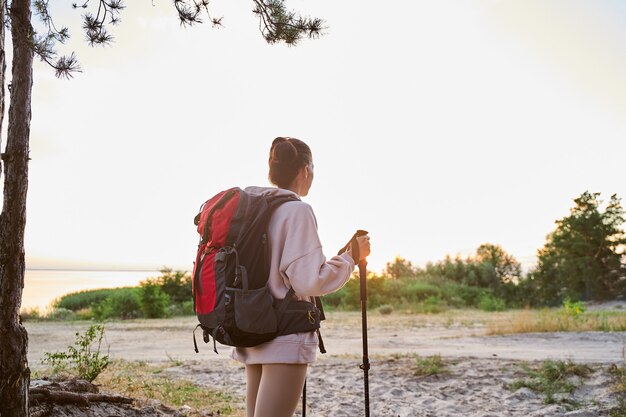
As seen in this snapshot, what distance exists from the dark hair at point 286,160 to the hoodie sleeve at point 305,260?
282mm

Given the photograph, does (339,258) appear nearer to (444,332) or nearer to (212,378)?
(212,378)

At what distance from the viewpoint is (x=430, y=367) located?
7.45 m

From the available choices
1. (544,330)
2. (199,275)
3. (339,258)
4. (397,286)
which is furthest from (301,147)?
(397,286)

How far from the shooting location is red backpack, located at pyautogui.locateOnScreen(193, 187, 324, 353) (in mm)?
2395

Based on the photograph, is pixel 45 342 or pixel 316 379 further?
pixel 45 342

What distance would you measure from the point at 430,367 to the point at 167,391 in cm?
347

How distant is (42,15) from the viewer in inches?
203

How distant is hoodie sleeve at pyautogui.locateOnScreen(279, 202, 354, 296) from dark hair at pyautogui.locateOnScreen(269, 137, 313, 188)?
282mm

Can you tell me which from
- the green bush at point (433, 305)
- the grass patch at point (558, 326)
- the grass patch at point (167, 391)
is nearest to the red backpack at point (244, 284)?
the grass patch at point (167, 391)

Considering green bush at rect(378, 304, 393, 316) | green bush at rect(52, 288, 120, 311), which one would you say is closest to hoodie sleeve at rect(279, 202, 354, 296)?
green bush at rect(378, 304, 393, 316)

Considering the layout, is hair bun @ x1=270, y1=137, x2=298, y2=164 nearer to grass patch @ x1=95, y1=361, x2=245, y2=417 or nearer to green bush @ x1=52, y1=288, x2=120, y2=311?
grass patch @ x1=95, y1=361, x2=245, y2=417

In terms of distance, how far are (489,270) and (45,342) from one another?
999 inches

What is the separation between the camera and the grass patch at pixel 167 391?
18.6ft

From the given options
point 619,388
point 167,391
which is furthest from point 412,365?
point 167,391
